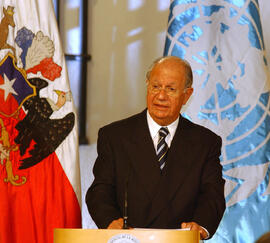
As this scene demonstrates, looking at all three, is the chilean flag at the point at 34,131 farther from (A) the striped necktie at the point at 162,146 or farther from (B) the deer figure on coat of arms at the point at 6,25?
(A) the striped necktie at the point at 162,146

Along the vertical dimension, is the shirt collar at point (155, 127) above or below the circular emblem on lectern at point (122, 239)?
above

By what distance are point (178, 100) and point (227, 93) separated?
48.6 inches

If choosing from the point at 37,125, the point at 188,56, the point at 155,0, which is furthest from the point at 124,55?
the point at 37,125

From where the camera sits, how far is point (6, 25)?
2.85 metres

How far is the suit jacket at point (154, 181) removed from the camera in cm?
226

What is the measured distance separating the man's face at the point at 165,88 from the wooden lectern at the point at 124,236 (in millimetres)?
676

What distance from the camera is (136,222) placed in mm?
2275

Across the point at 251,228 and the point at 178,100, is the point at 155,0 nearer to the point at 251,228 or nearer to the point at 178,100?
the point at 251,228

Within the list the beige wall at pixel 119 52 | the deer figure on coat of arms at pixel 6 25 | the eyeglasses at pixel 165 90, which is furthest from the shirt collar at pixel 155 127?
the beige wall at pixel 119 52

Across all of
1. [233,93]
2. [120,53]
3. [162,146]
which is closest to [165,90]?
[162,146]

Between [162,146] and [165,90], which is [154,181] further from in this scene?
[165,90]

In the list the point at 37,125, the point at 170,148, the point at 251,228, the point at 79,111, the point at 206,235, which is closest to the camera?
the point at 206,235

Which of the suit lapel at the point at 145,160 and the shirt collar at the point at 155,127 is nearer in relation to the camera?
the suit lapel at the point at 145,160

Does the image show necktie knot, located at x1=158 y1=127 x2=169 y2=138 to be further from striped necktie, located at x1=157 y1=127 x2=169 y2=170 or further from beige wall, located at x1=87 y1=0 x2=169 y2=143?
beige wall, located at x1=87 y1=0 x2=169 y2=143
